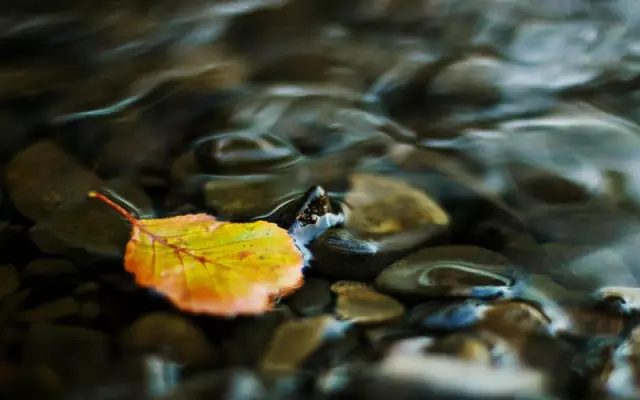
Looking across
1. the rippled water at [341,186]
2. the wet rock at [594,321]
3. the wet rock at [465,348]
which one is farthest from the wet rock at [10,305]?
the wet rock at [594,321]

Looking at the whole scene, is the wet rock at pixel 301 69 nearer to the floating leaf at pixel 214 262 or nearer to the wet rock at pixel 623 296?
the floating leaf at pixel 214 262

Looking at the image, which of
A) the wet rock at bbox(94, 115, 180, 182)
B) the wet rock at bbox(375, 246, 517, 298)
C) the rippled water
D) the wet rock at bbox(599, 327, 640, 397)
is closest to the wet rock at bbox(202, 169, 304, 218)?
the rippled water

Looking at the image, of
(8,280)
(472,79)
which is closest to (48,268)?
(8,280)

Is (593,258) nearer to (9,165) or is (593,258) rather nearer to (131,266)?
(131,266)

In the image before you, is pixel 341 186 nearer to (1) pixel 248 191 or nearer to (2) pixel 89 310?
(1) pixel 248 191

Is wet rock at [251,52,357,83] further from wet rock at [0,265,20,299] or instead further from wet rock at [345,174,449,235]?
wet rock at [0,265,20,299]

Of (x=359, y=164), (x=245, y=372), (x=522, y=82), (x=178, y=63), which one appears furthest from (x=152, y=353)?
(x=522, y=82)
